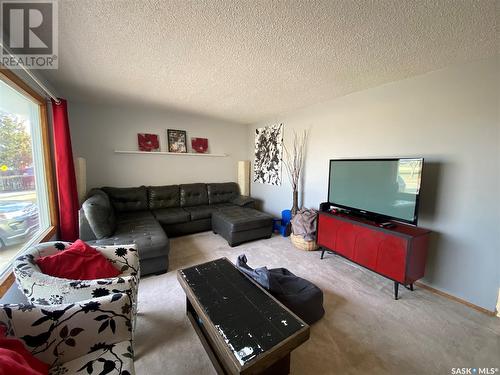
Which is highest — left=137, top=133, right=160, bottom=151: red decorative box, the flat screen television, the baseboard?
left=137, top=133, right=160, bottom=151: red decorative box

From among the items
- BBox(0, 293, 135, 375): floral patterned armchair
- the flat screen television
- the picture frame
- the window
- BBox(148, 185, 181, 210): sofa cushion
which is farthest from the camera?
the picture frame

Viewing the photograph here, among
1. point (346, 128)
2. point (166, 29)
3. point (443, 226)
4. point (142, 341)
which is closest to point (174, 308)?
point (142, 341)

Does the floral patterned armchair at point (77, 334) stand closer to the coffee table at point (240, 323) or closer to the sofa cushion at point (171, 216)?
the coffee table at point (240, 323)

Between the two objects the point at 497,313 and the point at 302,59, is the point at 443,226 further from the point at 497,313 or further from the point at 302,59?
the point at 302,59

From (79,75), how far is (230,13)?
196 centimetres

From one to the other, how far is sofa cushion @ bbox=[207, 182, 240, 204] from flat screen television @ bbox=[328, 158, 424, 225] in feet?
7.18

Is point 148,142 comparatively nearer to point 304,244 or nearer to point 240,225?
point 240,225

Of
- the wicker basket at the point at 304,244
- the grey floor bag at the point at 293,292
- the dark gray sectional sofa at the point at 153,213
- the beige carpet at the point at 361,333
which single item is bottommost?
the beige carpet at the point at 361,333

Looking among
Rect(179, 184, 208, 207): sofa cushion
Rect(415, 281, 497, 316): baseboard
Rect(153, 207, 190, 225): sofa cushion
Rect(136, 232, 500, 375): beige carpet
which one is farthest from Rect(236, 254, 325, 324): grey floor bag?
Rect(179, 184, 208, 207): sofa cushion

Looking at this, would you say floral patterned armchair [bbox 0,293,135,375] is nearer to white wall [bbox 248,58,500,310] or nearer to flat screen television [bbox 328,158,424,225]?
flat screen television [bbox 328,158,424,225]

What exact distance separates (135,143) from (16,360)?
3470mm

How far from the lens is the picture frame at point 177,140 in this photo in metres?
3.88

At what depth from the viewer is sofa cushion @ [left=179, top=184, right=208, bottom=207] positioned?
3.89m

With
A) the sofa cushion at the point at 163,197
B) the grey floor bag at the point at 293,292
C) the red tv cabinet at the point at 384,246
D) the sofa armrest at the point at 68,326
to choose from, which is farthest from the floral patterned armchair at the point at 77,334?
the sofa cushion at the point at 163,197
